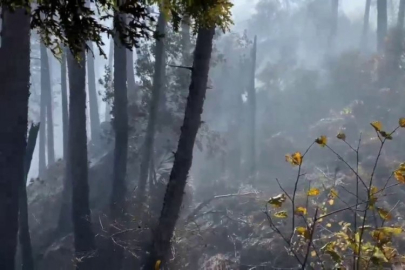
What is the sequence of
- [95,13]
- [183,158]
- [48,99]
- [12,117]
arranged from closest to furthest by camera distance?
[95,13], [183,158], [12,117], [48,99]

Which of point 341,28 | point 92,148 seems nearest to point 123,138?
point 92,148

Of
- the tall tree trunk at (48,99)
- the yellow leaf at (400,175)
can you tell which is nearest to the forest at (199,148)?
the yellow leaf at (400,175)

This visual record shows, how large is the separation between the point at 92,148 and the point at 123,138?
15134 mm

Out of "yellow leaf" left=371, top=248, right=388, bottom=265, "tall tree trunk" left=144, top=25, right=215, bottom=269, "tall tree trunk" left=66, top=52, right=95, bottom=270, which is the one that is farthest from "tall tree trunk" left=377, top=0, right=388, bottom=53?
"yellow leaf" left=371, top=248, right=388, bottom=265

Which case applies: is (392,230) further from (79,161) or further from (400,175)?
(79,161)

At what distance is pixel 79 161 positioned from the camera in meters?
15.5

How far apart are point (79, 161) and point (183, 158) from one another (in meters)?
7.15

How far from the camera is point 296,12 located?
5769 cm

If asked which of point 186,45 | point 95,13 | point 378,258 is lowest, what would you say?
point 378,258

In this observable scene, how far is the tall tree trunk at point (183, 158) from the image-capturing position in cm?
892

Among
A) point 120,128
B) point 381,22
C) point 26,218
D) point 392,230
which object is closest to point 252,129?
point 381,22

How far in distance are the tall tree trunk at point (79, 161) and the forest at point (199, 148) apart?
0.04m

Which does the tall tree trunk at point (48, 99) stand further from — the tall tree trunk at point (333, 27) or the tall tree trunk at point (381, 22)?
the tall tree trunk at point (381, 22)

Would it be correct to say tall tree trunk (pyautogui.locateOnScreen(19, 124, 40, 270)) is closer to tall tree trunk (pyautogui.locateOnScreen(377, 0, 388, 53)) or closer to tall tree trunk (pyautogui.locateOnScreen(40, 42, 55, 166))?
tall tree trunk (pyautogui.locateOnScreen(40, 42, 55, 166))
